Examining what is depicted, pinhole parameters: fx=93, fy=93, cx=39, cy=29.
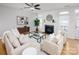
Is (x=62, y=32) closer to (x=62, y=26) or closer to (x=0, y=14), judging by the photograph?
(x=62, y=26)

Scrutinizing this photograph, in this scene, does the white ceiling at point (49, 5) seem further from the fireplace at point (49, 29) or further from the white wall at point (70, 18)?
the fireplace at point (49, 29)

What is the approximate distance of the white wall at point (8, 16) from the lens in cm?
174

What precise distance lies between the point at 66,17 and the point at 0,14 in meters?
1.29

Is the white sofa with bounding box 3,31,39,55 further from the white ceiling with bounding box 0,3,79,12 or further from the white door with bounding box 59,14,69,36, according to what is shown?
the white door with bounding box 59,14,69,36

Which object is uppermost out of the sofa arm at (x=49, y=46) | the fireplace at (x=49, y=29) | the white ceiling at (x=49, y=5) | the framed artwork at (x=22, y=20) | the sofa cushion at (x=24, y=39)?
the white ceiling at (x=49, y=5)

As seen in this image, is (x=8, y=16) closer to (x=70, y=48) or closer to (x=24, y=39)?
(x=24, y=39)

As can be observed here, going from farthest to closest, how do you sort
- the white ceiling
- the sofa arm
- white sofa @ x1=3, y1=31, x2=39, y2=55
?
the sofa arm
white sofa @ x1=3, y1=31, x2=39, y2=55
the white ceiling

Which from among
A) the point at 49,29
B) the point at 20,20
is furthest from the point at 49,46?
the point at 20,20

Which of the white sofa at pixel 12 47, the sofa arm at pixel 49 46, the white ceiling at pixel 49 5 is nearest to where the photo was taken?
the white ceiling at pixel 49 5

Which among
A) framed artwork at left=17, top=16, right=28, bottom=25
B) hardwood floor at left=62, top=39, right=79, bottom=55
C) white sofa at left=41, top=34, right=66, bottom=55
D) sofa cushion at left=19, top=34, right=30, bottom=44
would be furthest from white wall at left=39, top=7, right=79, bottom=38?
sofa cushion at left=19, top=34, right=30, bottom=44

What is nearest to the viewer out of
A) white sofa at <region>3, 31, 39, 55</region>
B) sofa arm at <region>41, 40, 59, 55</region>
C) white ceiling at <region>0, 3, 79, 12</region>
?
white ceiling at <region>0, 3, 79, 12</region>

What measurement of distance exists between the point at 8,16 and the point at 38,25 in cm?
62

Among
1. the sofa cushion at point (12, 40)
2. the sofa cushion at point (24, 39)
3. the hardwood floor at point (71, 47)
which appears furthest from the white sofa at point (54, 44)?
the sofa cushion at point (12, 40)

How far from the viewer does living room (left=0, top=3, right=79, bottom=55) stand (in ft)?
5.82
